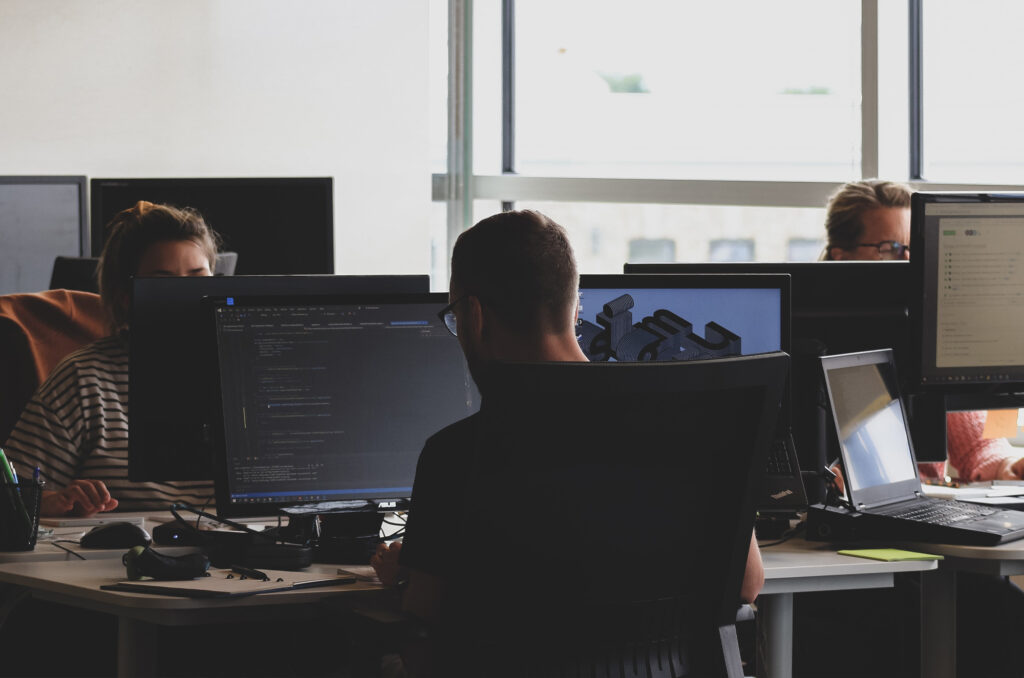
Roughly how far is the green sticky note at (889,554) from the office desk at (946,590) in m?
0.03

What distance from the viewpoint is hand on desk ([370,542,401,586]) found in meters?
1.76

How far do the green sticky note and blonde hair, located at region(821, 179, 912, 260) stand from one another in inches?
39.9

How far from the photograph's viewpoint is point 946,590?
212 cm

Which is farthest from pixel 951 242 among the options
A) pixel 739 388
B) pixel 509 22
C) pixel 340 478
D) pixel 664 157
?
pixel 509 22

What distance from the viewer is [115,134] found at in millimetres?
4930

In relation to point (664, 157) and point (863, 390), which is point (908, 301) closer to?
point (863, 390)

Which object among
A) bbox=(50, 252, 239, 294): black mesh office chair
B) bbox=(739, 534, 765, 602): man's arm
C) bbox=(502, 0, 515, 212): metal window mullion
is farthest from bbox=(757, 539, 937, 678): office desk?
bbox=(502, 0, 515, 212): metal window mullion

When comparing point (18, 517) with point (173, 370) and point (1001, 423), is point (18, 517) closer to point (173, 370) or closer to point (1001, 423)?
point (173, 370)

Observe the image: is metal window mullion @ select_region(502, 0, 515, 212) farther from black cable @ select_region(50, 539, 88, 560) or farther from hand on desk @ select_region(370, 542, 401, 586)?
hand on desk @ select_region(370, 542, 401, 586)

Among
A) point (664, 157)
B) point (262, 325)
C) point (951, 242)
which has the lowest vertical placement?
point (262, 325)

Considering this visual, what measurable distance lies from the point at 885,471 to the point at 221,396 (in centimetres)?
122

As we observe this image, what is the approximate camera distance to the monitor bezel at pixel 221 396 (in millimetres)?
1960

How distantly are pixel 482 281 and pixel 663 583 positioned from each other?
456mm

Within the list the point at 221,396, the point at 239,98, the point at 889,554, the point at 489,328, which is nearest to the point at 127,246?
the point at 221,396
